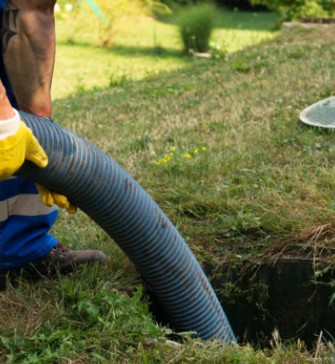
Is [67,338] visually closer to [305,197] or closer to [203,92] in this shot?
[305,197]

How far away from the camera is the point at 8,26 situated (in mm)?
3357

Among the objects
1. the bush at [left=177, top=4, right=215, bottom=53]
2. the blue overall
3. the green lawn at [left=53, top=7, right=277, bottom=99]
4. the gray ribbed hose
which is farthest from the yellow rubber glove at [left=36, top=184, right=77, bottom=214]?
the bush at [left=177, top=4, right=215, bottom=53]

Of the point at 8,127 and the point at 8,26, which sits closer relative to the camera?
the point at 8,127

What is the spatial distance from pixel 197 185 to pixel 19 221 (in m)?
1.36

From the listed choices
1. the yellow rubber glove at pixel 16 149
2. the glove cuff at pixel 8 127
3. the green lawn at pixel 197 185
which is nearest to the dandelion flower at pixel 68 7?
the green lawn at pixel 197 185

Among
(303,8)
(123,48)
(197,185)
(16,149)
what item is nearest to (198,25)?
(303,8)

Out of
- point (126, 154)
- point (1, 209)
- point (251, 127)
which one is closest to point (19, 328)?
point (1, 209)

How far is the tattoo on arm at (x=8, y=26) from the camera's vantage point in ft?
11.0

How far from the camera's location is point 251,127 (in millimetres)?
5609

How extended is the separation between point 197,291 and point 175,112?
3.60 m

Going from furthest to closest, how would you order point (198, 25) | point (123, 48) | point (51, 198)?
point (123, 48), point (198, 25), point (51, 198)

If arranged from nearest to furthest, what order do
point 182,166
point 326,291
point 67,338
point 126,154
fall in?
point 67,338 < point 326,291 < point 182,166 < point 126,154

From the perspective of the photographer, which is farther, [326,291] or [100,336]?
[326,291]

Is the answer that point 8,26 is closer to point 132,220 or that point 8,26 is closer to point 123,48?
point 132,220
